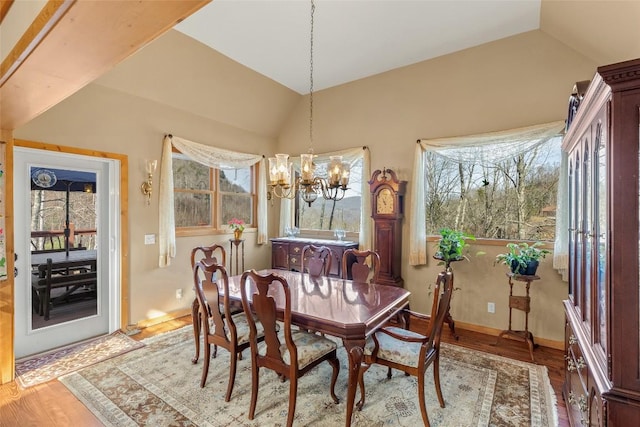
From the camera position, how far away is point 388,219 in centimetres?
404

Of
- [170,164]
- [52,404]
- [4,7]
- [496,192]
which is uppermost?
[4,7]

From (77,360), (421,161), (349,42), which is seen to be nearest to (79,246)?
(77,360)

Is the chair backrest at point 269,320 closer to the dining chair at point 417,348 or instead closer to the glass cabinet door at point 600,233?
the dining chair at point 417,348

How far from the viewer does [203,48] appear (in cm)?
360

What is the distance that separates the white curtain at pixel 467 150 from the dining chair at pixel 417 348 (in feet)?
6.15

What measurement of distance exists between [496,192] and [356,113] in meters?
2.23

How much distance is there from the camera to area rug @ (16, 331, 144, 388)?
267 centimetres

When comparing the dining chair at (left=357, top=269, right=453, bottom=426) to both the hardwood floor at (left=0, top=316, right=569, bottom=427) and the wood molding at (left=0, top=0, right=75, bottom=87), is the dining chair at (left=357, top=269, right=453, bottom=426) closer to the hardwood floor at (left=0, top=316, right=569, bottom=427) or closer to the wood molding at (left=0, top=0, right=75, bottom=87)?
the hardwood floor at (left=0, top=316, right=569, bottom=427)

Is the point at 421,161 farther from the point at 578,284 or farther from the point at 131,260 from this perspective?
the point at 131,260

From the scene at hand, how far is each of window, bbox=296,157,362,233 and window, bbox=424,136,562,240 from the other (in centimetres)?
110

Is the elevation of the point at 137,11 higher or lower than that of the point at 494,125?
lower

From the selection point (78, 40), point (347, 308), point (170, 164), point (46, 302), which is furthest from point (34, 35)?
point (46, 302)

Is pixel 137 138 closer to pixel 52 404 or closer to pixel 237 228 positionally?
pixel 237 228

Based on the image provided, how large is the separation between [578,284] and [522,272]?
4.07ft
